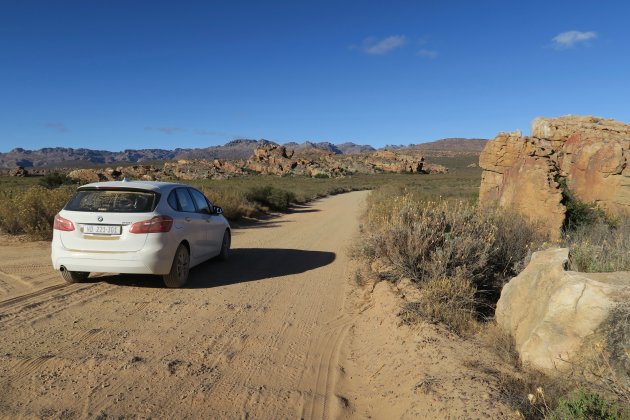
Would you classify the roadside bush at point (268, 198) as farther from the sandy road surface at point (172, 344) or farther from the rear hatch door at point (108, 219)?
the rear hatch door at point (108, 219)

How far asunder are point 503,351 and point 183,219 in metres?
5.14

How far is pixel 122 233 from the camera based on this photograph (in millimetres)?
6359

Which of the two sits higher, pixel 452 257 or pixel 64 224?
pixel 64 224

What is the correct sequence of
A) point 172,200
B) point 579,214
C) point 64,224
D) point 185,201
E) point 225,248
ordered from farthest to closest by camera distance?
point 579,214 → point 225,248 → point 185,201 → point 172,200 → point 64,224

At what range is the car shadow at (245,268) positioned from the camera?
24.2 ft

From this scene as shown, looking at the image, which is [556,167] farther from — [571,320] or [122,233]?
[122,233]

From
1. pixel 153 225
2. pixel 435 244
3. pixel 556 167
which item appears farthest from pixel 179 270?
pixel 556 167

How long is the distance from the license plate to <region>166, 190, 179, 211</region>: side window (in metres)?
0.91

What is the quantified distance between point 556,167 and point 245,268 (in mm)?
8061

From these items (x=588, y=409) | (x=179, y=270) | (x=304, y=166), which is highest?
(x=304, y=166)

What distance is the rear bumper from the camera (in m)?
6.34

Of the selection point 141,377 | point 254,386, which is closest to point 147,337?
point 141,377

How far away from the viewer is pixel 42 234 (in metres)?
11.0

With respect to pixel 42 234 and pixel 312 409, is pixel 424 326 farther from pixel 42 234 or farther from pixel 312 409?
pixel 42 234
